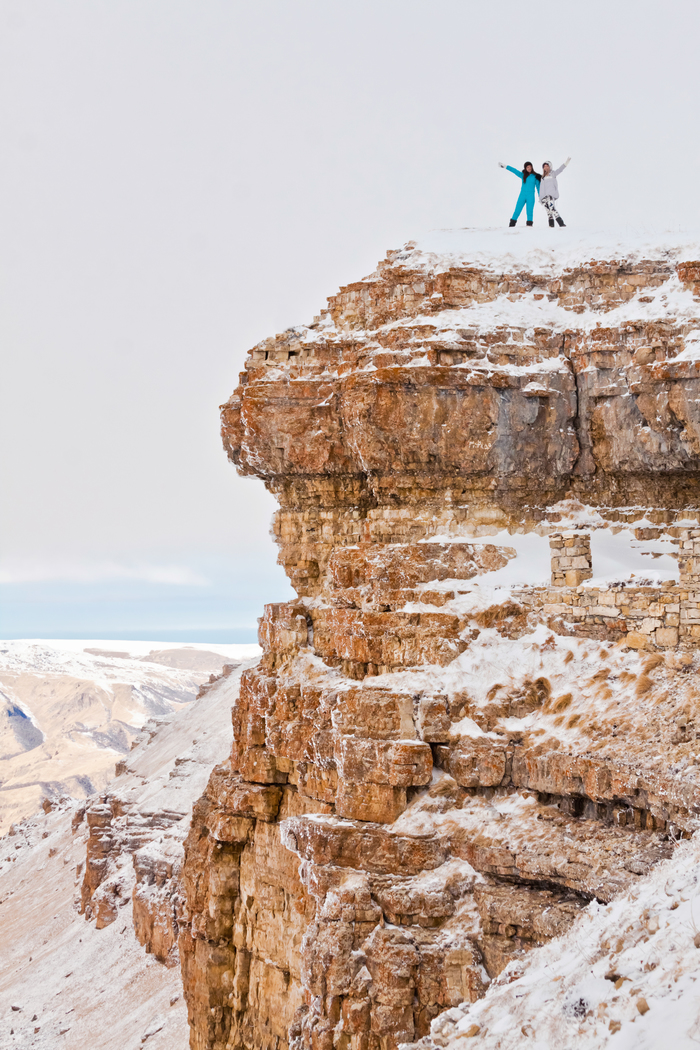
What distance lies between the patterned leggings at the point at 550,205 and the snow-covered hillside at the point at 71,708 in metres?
→ 87.3

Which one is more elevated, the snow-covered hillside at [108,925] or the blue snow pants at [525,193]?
the blue snow pants at [525,193]

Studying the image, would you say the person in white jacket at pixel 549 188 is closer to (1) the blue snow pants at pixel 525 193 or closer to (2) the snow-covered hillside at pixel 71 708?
(1) the blue snow pants at pixel 525 193

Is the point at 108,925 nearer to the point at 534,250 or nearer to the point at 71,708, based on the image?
the point at 534,250

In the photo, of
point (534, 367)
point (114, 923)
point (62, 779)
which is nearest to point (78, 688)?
point (62, 779)

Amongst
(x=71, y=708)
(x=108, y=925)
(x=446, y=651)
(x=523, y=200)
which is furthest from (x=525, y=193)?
(x=71, y=708)

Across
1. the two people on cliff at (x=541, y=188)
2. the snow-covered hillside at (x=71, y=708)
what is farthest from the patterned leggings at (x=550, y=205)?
the snow-covered hillside at (x=71, y=708)

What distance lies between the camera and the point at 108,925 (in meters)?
43.8

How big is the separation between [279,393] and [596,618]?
322 inches

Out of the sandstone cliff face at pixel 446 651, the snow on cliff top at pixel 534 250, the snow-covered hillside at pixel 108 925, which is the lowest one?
the snow-covered hillside at pixel 108 925

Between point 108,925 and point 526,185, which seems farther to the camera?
point 108,925

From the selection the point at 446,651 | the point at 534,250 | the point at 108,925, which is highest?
the point at 534,250

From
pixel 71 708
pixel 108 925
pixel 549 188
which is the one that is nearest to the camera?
pixel 549 188

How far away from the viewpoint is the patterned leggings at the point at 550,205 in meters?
20.9

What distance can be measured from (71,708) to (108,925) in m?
82.4
